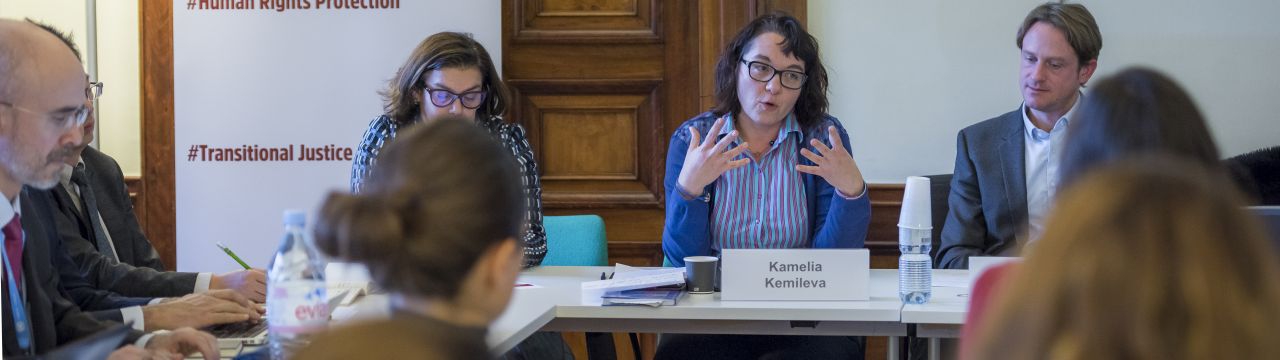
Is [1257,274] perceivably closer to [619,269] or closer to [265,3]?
[619,269]

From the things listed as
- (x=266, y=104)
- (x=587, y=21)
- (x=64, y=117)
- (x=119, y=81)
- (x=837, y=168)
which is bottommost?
(x=837, y=168)

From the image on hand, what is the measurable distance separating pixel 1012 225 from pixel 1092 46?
0.55 metres

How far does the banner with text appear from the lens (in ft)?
13.5

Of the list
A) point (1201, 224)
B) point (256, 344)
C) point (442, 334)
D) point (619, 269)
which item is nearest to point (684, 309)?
point (619, 269)

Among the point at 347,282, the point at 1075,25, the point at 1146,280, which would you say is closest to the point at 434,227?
the point at 1146,280

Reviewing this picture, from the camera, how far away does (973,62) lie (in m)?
4.22

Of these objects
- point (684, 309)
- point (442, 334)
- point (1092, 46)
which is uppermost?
point (1092, 46)

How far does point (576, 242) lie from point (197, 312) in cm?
134

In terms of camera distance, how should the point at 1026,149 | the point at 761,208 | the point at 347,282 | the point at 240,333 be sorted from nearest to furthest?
1. the point at 240,333
2. the point at 347,282
3. the point at 761,208
4. the point at 1026,149

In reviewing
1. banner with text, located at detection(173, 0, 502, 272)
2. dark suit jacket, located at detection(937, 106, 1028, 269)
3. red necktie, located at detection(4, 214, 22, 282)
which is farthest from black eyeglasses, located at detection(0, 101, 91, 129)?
dark suit jacket, located at detection(937, 106, 1028, 269)

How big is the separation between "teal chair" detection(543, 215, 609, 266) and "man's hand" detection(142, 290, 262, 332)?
1.20 meters

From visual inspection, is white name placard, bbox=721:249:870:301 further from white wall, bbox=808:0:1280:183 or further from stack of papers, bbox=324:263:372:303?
white wall, bbox=808:0:1280:183

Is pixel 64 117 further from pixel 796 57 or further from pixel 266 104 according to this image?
pixel 266 104

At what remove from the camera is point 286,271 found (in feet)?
6.58
